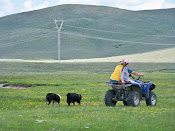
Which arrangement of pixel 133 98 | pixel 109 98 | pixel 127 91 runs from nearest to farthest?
1. pixel 133 98
2. pixel 127 91
3. pixel 109 98

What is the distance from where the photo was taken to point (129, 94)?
721 inches

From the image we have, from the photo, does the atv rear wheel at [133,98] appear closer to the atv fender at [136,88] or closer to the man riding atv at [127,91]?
the man riding atv at [127,91]

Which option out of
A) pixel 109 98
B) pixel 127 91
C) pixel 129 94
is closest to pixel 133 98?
pixel 129 94

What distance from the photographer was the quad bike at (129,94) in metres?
18.3

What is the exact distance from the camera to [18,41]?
630 ft

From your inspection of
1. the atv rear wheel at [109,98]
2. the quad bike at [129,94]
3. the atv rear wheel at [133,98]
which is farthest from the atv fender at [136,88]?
the atv rear wheel at [109,98]

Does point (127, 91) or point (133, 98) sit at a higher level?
point (127, 91)

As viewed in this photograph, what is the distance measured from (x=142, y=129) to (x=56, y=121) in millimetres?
3238

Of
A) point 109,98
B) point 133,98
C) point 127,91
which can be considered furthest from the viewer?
point 109,98

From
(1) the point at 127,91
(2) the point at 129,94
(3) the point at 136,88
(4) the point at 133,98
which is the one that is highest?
(3) the point at 136,88

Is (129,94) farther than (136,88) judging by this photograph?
No

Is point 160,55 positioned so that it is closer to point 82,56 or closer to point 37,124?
point 82,56

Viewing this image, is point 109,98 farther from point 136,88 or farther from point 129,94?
point 136,88

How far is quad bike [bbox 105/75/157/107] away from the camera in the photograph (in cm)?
1830
